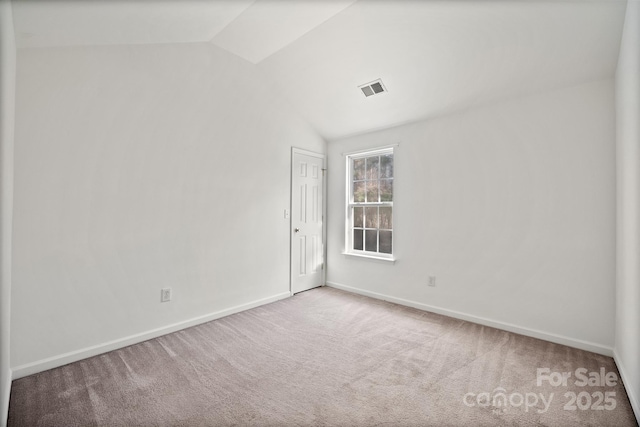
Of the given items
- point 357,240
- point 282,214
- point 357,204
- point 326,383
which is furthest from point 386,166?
point 326,383

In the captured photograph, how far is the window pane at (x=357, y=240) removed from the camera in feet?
14.8

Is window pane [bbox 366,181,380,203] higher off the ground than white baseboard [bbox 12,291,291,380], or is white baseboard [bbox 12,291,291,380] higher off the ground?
window pane [bbox 366,181,380,203]

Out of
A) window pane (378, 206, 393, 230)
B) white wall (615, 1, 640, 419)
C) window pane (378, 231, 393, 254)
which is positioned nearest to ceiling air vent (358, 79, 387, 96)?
window pane (378, 206, 393, 230)

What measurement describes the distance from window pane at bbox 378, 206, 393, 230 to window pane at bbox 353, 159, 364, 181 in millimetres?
622

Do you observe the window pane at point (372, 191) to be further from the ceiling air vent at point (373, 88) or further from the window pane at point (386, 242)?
the ceiling air vent at point (373, 88)

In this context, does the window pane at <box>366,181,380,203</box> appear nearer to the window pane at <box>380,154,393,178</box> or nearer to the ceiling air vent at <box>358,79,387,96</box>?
the window pane at <box>380,154,393,178</box>

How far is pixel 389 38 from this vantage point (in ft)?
9.20

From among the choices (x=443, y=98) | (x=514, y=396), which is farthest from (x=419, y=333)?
(x=443, y=98)

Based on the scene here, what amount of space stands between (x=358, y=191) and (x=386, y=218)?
0.63 meters

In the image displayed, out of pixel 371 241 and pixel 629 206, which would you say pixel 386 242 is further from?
pixel 629 206

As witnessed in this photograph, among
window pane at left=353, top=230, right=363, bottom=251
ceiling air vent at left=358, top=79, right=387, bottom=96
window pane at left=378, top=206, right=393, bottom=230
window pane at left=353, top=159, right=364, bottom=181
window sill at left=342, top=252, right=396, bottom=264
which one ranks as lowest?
window sill at left=342, top=252, right=396, bottom=264

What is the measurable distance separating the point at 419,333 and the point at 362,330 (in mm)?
566

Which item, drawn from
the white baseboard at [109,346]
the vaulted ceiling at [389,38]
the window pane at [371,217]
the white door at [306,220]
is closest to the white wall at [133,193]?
the white baseboard at [109,346]

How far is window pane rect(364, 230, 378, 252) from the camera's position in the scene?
14.1 feet
